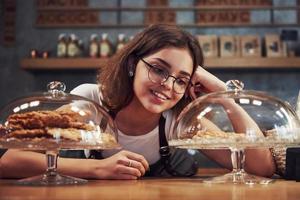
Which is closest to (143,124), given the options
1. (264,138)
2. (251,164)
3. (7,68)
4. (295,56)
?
(251,164)

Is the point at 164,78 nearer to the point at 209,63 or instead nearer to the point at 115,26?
the point at 209,63

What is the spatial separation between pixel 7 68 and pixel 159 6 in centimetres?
128

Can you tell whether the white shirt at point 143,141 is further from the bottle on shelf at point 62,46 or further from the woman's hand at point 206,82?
the bottle on shelf at point 62,46

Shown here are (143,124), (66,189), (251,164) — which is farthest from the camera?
(143,124)

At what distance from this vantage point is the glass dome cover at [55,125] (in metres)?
0.98

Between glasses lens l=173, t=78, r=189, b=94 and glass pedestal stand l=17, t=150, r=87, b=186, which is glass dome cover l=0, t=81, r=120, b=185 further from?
glasses lens l=173, t=78, r=189, b=94

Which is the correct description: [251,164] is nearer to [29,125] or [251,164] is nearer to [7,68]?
[29,125]

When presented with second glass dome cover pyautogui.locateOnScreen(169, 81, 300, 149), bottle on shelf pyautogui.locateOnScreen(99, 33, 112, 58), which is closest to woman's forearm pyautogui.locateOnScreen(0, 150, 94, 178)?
second glass dome cover pyautogui.locateOnScreen(169, 81, 300, 149)

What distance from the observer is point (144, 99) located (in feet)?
4.66

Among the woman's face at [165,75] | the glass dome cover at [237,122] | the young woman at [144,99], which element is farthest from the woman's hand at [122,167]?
the woman's face at [165,75]

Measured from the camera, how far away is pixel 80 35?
3725 millimetres

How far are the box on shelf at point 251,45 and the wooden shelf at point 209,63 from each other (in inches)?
4.7

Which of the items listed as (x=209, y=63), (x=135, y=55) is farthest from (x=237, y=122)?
(x=209, y=63)

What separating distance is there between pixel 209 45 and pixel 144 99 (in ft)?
7.11
